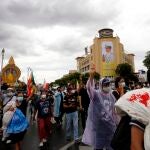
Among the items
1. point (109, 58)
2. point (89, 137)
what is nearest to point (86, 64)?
point (109, 58)

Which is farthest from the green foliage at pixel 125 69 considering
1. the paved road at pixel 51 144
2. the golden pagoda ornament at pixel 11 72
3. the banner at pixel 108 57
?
the paved road at pixel 51 144

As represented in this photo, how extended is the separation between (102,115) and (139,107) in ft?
12.9

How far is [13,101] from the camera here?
8.58 metres

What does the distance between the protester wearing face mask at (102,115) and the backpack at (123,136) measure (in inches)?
141

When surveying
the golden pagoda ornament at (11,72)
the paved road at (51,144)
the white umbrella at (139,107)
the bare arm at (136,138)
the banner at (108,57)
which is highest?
the banner at (108,57)

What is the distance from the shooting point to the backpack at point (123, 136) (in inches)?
110

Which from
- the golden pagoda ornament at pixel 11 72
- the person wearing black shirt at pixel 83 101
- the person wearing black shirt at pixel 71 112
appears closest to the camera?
the person wearing black shirt at pixel 71 112

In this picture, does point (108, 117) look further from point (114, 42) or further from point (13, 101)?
point (114, 42)

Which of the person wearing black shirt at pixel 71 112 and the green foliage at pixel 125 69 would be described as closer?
the person wearing black shirt at pixel 71 112

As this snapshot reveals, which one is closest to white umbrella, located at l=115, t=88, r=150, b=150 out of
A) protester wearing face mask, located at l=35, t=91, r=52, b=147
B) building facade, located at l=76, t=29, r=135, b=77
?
protester wearing face mask, located at l=35, t=91, r=52, b=147

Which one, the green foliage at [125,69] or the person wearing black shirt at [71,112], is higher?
the green foliage at [125,69]

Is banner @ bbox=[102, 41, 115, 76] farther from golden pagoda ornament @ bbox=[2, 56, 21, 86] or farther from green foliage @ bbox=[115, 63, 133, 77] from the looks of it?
golden pagoda ornament @ bbox=[2, 56, 21, 86]

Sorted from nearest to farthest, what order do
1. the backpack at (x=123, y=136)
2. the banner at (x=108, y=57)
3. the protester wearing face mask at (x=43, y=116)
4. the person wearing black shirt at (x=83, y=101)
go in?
1. the backpack at (x=123, y=136)
2. the protester wearing face mask at (x=43, y=116)
3. the person wearing black shirt at (x=83, y=101)
4. the banner at (x=108, y=57)

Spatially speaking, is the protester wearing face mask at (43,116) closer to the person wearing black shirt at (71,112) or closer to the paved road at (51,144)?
the paved road at (51,144)
